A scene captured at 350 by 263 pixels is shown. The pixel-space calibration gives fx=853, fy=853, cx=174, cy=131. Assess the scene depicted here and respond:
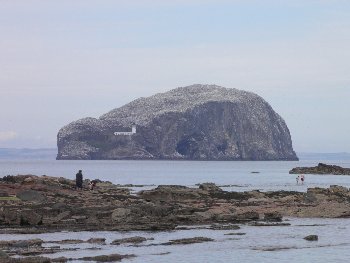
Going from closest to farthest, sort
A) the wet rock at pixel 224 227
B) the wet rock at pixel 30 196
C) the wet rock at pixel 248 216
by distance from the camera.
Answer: the wet rock at pixel 224 227, the wet rock at pixel 248 216, the wet rock at pixel 30 196

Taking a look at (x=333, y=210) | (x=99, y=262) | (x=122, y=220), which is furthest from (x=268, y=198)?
(x=99, y=262)

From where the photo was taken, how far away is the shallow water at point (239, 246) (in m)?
38.3

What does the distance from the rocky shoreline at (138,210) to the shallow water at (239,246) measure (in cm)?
126

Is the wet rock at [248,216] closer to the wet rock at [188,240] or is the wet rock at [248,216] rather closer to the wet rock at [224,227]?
the wet rock at [224,227]

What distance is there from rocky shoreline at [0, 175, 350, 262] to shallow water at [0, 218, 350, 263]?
1257mm

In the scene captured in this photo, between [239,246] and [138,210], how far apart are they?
1276 cm

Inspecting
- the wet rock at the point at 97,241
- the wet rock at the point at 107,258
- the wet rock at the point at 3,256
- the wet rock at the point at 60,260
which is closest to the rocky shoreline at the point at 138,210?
the wet rock at the point at 3,256

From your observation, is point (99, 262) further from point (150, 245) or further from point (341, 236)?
point (341, 236)

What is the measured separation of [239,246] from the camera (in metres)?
42.7

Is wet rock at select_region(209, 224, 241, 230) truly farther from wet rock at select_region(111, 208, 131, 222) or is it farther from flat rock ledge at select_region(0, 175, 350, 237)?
wet rock at select_region(111, 208, 131, 222)

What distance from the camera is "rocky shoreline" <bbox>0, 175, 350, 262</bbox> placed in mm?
47719

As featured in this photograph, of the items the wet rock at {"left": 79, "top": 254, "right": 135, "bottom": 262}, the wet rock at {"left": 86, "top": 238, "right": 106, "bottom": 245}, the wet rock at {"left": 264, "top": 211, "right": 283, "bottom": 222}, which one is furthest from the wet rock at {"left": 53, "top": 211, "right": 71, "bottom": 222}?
the wet rock at {"left": 79, "top": 254, "right": 135, "bottom": 262}

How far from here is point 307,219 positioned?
57844 mm

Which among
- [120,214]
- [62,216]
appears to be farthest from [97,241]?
[62,216]
